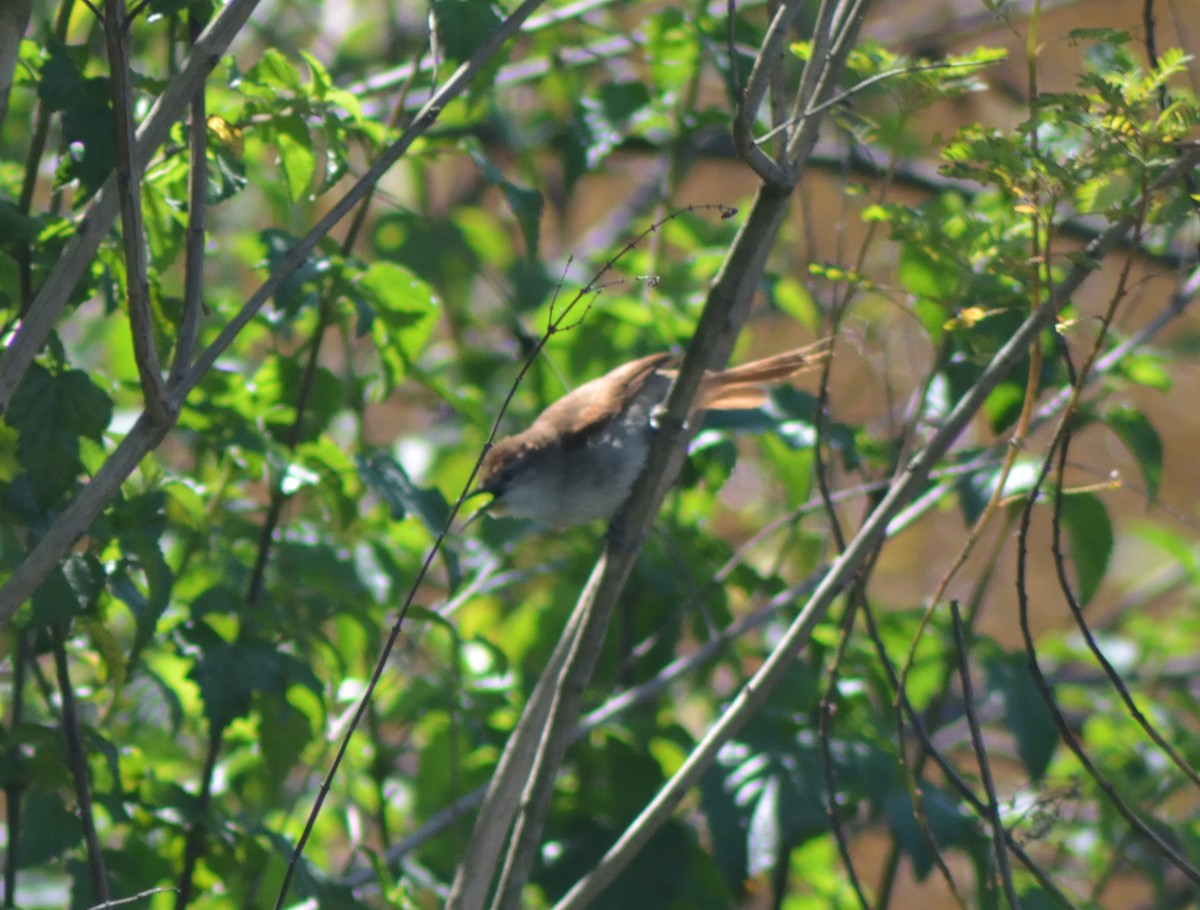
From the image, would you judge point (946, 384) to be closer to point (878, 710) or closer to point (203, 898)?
point (878, 710)

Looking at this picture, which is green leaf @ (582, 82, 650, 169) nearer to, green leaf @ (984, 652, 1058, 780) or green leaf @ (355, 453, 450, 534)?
green leaf @ (355, 453, 450, 534)

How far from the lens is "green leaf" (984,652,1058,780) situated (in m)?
2.23

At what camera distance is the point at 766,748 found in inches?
86.4

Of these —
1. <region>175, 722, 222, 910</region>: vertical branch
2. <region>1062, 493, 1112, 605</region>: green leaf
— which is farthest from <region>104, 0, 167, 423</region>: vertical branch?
<region>1062, 493, 1112, 605</region>: green leaf

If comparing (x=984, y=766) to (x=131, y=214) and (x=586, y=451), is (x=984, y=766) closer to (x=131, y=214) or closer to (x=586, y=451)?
(x=131, y=214)

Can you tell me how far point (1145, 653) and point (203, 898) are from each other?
212 cm

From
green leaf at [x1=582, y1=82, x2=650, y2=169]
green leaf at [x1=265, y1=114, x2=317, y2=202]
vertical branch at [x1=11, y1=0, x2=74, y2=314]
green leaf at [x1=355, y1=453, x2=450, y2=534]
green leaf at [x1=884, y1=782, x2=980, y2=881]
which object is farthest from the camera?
green leaf at [x1=582, y1=82, x2=650, y2=169]

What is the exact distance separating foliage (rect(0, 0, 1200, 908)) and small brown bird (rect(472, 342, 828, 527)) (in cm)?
9

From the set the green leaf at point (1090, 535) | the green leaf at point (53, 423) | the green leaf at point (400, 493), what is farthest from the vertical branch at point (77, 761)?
the green leaf at point (1090, 535)

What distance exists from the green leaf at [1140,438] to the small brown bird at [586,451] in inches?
20.9

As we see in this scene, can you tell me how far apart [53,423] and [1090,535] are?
1638mm

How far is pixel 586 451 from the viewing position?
8.57 ft

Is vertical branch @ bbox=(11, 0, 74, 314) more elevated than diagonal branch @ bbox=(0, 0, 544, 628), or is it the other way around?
vertical branch @ bbox=(11, 0, 74, 314)

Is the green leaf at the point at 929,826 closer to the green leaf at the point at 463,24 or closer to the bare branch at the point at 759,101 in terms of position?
the bare branch at the point at 759,101
